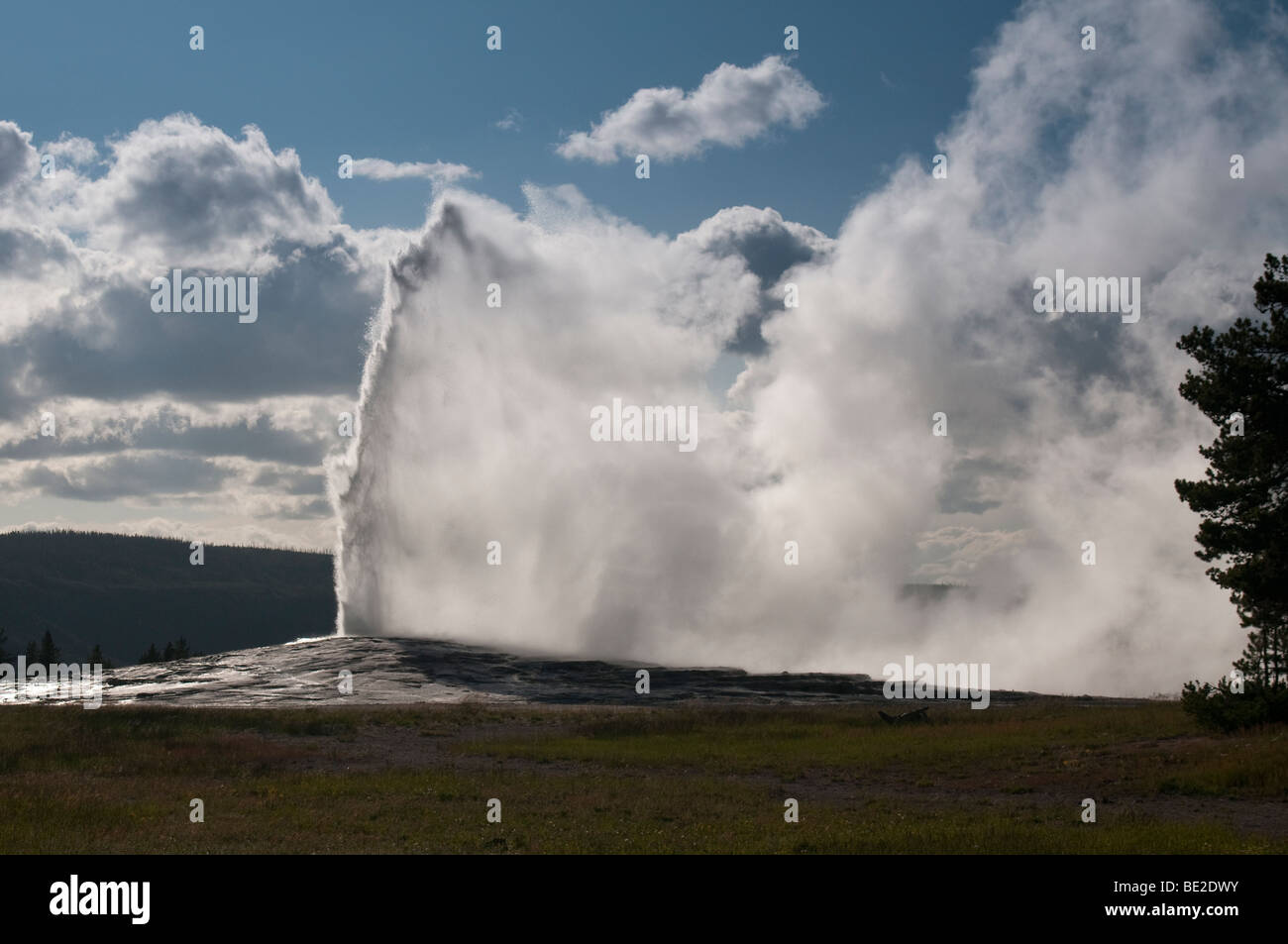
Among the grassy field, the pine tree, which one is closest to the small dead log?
the grassy field

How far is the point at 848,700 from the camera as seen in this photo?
6241 centimetres

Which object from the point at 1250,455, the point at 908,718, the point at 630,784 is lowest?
the point at 908,718

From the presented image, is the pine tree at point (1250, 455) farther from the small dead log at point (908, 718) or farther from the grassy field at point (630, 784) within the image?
the small dead log at point (908, 718)

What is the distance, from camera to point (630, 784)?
27.4 m

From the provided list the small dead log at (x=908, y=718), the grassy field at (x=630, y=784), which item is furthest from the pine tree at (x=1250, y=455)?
the small dead log at (x=908, y=718)

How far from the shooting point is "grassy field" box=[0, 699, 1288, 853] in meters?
18.7

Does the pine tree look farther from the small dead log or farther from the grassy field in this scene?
the small dead log

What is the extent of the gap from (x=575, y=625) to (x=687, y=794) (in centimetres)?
7591

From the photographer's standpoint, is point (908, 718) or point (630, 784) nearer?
point (630, 784)

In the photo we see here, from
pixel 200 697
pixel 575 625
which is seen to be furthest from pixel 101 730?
pixel 575 625

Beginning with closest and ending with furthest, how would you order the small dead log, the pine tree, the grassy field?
1. the grassy field
2. the pine tree
3. the small dead log

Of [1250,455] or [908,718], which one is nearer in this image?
[1250,455]

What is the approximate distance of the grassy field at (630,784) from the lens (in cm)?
1872

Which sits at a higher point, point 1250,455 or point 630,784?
point 1250,455
